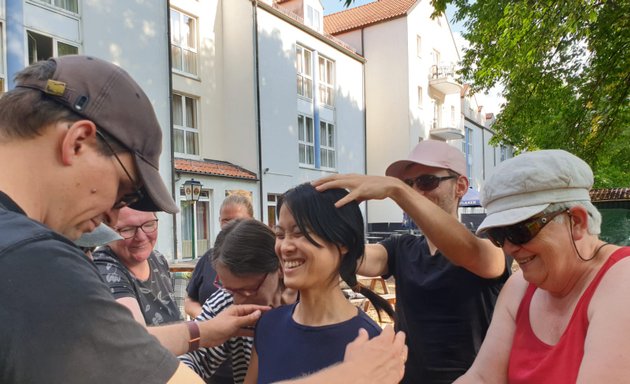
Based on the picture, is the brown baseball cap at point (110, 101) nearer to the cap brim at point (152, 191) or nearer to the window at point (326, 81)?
the cap brim at point (152, 191)

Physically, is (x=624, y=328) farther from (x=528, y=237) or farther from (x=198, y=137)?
(x=198, y=137)

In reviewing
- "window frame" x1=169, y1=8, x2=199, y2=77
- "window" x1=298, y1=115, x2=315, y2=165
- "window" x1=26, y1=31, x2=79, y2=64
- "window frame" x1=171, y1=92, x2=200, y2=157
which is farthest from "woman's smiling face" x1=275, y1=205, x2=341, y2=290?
"window" x1=298, y1=115, x2=315, y2=165

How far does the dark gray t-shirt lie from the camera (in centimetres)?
242

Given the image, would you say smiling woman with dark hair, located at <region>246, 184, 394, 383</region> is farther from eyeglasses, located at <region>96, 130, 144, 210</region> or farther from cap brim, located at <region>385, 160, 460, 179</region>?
cap brim, located at <region>385, 160, 460, 179</region>

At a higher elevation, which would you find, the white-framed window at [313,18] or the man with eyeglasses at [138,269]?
the white-framed window at [313,18]

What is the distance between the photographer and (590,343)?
132 centimetres

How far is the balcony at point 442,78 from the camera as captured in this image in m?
25.3

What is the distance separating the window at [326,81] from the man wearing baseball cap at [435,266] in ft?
59.2

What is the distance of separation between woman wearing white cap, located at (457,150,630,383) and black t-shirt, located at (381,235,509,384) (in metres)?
0.39

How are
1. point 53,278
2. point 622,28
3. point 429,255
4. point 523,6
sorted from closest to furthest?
1. point 53,278
2. point 429,255
3. point 523,6
4. point 622,28

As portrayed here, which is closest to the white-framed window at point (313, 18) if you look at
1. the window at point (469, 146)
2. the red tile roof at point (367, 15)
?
the red tile roof at point (367, 15)

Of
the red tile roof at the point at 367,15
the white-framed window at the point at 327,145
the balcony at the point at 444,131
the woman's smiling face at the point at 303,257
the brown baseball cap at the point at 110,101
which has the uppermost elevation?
the red tile roof at the point at 367,15

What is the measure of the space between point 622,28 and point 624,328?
697 centimetres

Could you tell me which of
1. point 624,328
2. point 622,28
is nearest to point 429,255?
point 624,328
